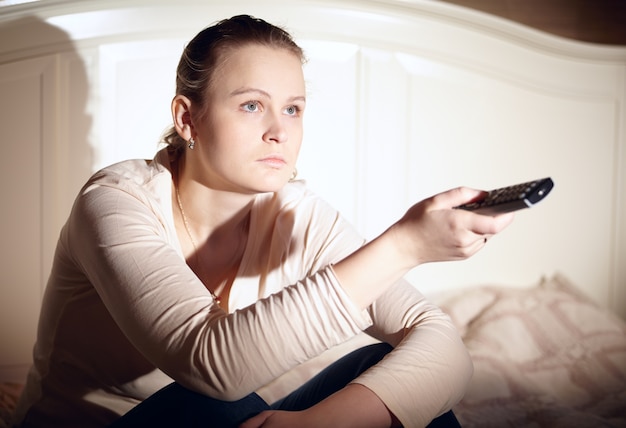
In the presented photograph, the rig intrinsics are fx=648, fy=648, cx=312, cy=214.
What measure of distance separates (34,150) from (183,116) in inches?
28.6

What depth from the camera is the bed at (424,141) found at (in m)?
1.56

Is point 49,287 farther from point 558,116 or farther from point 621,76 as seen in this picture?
point 621,76

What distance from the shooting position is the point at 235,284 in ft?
3.33

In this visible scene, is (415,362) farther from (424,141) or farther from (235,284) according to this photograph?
(424,141)

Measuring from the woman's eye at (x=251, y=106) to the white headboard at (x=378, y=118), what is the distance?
758 mm

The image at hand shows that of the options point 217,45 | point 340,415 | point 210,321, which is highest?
point 217,45

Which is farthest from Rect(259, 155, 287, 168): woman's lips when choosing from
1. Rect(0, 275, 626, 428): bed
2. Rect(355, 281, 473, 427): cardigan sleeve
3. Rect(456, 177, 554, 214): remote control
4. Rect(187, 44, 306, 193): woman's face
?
Rect(0, 275, 626, 428): bed

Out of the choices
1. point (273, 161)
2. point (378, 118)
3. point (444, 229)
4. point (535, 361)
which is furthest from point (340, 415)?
point (378, 118)

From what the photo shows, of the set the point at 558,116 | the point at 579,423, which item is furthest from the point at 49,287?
the point at 558,116

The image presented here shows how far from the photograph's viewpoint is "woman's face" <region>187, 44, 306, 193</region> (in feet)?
3.06

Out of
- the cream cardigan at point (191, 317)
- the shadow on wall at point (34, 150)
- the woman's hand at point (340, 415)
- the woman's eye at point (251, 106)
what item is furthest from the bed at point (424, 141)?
the woman's eye at point (251, 106)

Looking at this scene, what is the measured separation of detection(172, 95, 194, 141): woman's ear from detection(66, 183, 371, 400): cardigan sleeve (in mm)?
274

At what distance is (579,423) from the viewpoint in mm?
1146

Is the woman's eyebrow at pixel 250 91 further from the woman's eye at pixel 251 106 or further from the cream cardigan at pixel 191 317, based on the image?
the cream cardigan at pixel 191 317
